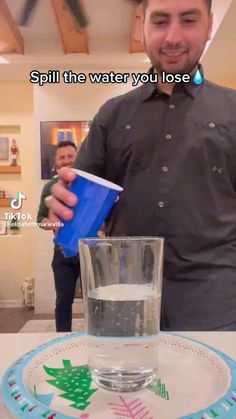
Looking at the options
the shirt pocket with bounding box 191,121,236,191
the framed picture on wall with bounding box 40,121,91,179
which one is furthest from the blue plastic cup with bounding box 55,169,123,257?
the framed picture on wall with bounding box 40,121,91,179

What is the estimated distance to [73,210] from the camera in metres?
0.51

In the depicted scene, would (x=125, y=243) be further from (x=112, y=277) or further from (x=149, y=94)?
(x=149, y=94)

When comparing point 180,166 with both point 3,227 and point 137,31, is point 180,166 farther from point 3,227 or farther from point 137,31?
point 3,227

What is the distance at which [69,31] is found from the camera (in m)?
2.68

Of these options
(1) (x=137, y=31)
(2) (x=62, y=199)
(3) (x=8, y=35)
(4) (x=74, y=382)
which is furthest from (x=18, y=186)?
(4) (x=74, y=382)

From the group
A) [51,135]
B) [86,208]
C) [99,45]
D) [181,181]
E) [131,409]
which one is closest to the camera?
[131,409]

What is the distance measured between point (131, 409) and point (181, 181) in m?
0.55

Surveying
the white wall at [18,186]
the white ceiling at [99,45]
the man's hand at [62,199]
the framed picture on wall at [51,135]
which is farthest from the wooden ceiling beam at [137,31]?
the man's hand at [62,199]

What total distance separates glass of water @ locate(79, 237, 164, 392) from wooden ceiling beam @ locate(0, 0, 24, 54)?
2.36 metres

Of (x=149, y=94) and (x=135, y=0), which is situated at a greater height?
(x=135, y=0)

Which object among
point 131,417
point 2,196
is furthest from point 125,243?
point 2,196

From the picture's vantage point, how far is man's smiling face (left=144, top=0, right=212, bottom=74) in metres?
0.81

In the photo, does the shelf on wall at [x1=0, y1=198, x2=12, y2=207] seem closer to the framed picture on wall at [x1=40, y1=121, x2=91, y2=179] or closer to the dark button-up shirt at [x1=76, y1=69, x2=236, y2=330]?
the framed picture on wall at [x1=40, y1=121, x2=91, y2=179]

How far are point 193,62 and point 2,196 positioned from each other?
279cm
